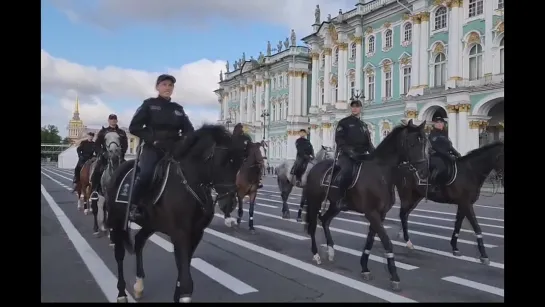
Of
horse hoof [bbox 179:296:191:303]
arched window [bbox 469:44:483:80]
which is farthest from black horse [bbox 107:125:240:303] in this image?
arched window [bbox 469:44:483:80]

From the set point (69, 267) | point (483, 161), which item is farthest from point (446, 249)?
point (69, 267)

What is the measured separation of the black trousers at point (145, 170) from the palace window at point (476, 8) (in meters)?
30.6

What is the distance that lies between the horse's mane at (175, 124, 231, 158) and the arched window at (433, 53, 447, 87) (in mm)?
31007

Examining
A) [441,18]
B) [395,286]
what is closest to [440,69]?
[441,18]

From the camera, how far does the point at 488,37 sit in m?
29.1

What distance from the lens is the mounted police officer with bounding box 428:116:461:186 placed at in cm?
909

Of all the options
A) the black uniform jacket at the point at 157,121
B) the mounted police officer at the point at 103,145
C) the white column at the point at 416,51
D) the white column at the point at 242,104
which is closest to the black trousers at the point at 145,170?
the black uniform jacket at the point at 157,121

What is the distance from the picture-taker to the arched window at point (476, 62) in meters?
30.2

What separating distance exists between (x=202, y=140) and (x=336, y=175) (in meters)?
3.16

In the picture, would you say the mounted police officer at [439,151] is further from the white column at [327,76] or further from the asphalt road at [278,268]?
the white column at [327,76]

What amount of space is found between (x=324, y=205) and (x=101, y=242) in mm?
5076

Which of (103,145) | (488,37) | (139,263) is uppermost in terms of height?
(488,37)

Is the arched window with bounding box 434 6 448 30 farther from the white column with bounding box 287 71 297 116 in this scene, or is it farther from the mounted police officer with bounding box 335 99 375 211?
the mounted police officer with bounding box 335 99 375 211

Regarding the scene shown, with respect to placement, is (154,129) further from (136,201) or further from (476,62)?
(476,62)
